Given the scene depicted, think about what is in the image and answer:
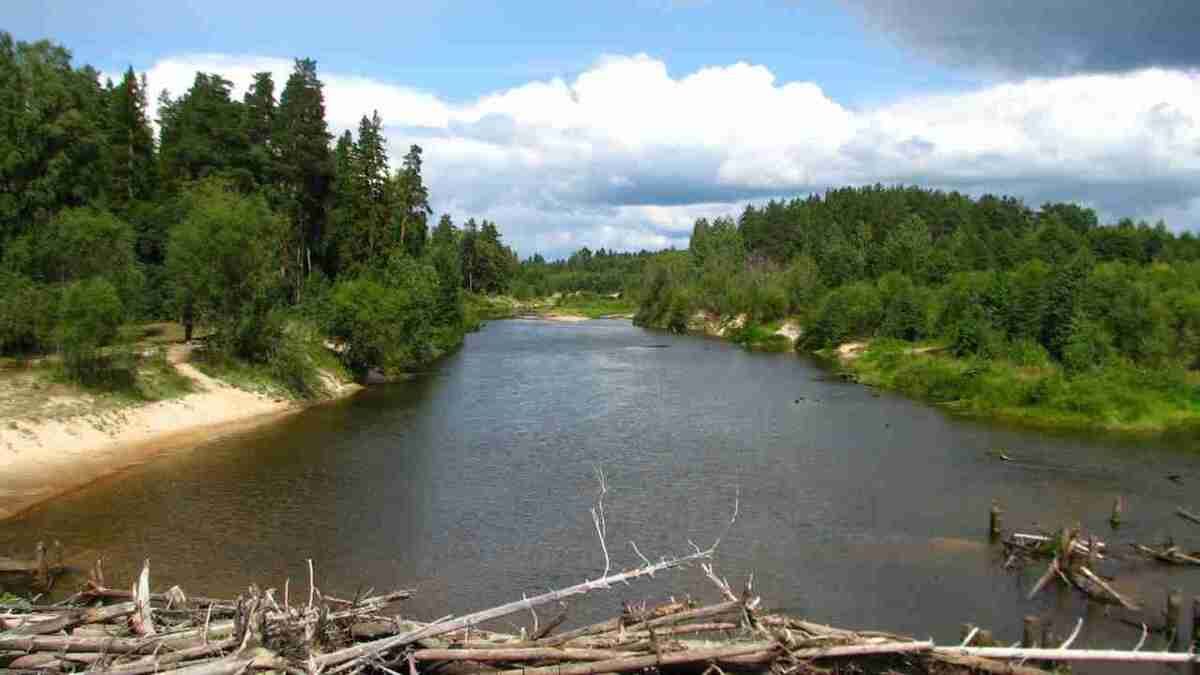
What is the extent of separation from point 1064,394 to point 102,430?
5169 cm

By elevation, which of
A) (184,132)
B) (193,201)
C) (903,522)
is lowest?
(903,522)

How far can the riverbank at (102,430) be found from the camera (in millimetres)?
35031

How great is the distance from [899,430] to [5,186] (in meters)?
55.0

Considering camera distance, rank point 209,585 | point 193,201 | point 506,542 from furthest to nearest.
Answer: point 193,201 < point 506,542 < point 209,585

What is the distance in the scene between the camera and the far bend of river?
2452cm

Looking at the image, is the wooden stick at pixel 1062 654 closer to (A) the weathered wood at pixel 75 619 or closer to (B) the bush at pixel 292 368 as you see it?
(A) the weathered wood at pixel 75 619

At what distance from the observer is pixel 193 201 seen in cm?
6031

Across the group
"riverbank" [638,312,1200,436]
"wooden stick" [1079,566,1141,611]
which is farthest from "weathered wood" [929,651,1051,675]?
"riverbank" [638,312,1200,436]

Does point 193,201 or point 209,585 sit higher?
point 193,201

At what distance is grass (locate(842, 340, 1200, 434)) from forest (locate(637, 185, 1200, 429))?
0.38ft

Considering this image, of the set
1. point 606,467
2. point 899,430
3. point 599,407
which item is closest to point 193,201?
point 599,407

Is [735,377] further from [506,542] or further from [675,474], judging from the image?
[506,542]

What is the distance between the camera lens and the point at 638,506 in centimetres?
3316

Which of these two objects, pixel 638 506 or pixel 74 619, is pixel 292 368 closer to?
pixel 638 506
